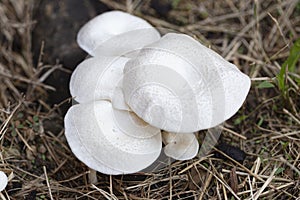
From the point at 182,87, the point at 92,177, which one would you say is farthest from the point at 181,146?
the point at 92,177

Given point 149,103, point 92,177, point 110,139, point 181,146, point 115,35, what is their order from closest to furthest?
point 149,103 < point 110,139 < point 181,146 < point 92,177 < point 115,35

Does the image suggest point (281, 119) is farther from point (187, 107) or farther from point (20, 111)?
point (20, 111)

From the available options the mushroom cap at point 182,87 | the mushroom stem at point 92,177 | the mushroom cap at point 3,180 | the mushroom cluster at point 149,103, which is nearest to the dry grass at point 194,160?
the mushroom stem at point 92,177

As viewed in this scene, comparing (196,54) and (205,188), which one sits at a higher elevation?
(196,54)

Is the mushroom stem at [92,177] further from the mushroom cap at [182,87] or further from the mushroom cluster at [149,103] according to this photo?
the mushroom cap at [182,87]

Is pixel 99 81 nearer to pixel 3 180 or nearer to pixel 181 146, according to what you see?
pixel 181 146

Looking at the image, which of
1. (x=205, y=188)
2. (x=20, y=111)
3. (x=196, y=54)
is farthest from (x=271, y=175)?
(x=20, y=111)

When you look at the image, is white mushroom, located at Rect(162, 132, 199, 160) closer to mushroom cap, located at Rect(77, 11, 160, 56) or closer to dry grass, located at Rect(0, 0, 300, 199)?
dry grass, located at Rect(0, 0, 300, 199)
